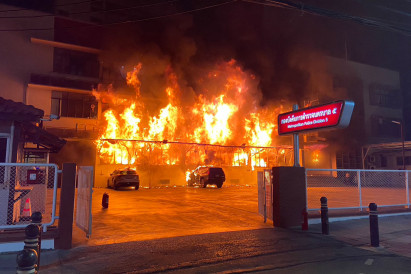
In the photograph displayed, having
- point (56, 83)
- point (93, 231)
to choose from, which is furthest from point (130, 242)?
point (56, 83)

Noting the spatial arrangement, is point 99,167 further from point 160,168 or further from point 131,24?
point 131,24

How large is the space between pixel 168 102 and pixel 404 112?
34.0 m

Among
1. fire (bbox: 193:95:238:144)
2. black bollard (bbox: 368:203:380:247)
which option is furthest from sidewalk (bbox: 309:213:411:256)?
fire (bbox: 193:95:238:144)

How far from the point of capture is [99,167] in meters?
25.2

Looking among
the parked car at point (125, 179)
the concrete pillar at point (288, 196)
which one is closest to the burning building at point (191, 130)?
the parked car at point (125, 179)

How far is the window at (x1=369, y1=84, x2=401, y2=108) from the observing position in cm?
3931

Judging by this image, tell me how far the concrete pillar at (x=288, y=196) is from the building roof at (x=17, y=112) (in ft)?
21.7

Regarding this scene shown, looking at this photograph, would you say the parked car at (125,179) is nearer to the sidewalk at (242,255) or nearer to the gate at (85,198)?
the gate at (85,198)

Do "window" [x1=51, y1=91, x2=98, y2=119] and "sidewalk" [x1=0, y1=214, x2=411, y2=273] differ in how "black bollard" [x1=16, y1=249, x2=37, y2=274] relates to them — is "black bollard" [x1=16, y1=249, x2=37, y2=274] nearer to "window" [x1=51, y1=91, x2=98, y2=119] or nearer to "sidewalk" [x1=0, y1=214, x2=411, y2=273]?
"sidewalk" [x1=0, y1=214, x2=411, y2=273]

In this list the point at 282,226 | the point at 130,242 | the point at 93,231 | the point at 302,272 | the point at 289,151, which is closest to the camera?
the point at 302,272

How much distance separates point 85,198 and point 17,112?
8.19 ft

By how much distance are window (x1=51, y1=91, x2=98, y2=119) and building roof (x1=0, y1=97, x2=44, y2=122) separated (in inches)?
926

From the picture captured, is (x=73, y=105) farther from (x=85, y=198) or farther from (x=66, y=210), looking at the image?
(x=66, y=210)

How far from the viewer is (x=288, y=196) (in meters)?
8.91
